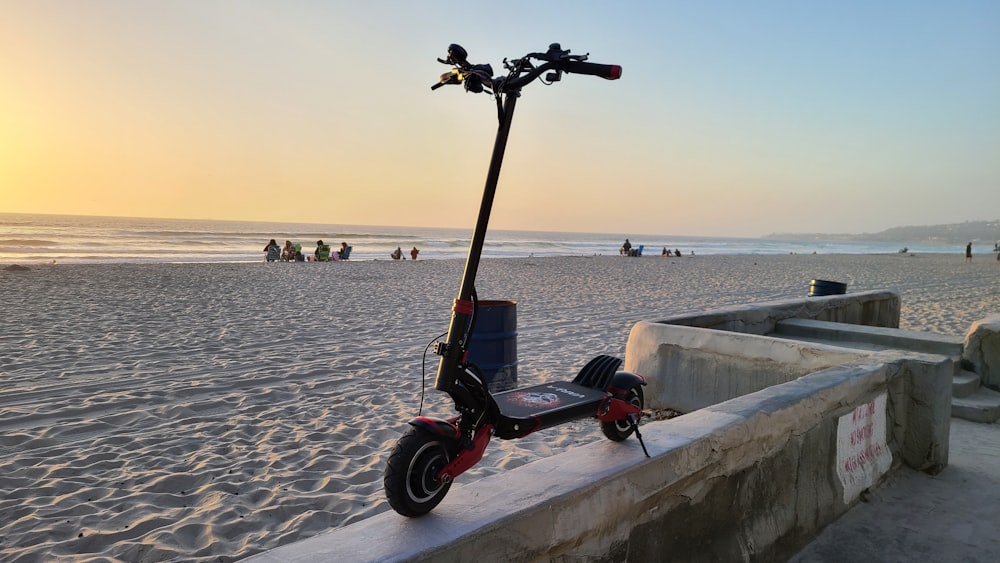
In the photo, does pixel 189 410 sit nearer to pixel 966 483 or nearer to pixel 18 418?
pixel 18 418

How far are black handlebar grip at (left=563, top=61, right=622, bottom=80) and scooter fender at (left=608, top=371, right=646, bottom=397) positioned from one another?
57.6 inches

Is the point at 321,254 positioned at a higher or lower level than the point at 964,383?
higher

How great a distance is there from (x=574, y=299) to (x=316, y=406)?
10.2 meters

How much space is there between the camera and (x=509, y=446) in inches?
188

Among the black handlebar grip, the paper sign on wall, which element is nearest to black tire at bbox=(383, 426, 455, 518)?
the black handlebar grip

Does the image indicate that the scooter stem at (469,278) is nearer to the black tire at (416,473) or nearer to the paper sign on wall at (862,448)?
the black tire at (416,473)

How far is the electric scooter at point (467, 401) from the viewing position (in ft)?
6.64

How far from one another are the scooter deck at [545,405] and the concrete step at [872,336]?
4.98 m

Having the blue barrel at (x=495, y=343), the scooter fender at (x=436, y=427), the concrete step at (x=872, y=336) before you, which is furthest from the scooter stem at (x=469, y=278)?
the concrete step at (x=872, y=336)

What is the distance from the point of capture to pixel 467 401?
2316 millimetres

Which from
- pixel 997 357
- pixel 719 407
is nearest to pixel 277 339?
pixel 719 407

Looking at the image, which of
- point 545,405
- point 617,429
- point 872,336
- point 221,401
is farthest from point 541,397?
point 872,336

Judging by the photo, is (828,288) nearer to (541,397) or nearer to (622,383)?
(622,383)

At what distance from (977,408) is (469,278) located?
219 inches
